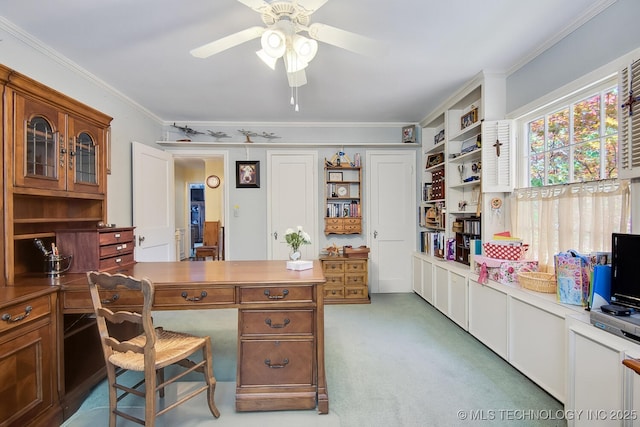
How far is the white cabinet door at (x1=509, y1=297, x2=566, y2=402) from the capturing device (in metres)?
1.84

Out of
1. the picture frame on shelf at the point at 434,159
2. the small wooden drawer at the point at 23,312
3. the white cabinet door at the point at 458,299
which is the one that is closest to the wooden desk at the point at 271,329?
the small wooden drawer at the point at 23,312

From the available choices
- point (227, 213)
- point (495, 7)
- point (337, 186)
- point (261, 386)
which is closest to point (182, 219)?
point (227, 213)

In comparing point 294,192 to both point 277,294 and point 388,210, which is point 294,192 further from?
point 277,294

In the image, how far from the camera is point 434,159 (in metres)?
4.08

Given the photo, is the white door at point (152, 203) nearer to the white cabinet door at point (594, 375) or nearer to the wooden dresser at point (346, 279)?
the wooden dresser at point (346, 279)

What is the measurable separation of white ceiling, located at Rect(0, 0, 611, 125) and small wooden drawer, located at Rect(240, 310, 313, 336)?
1.63 m

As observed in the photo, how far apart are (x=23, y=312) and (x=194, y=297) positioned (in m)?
0.82

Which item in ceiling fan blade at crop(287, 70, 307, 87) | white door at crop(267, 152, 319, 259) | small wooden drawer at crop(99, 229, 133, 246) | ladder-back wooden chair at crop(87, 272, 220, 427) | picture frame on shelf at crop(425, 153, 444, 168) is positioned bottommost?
ladder-back wooden chair at crop(87, 272, 220, 427)

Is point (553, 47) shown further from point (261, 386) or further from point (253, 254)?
point (253, 254)

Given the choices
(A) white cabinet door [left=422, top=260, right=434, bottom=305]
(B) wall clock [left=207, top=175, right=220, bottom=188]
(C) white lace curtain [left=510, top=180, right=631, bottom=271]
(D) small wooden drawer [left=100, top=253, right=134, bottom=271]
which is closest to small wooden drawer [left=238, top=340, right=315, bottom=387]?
(D) small wooden drawer [left=100, top=253, right=134, bottom=271]

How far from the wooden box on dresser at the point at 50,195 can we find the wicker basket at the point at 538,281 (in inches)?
122

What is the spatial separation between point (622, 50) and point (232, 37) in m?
2.28

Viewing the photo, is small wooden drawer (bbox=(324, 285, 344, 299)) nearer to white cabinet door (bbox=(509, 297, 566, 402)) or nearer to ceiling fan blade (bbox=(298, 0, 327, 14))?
white cabinet door (bbox=(509, 297, 566, 402))

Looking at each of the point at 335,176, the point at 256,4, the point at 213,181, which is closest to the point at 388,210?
the point at 335,176
